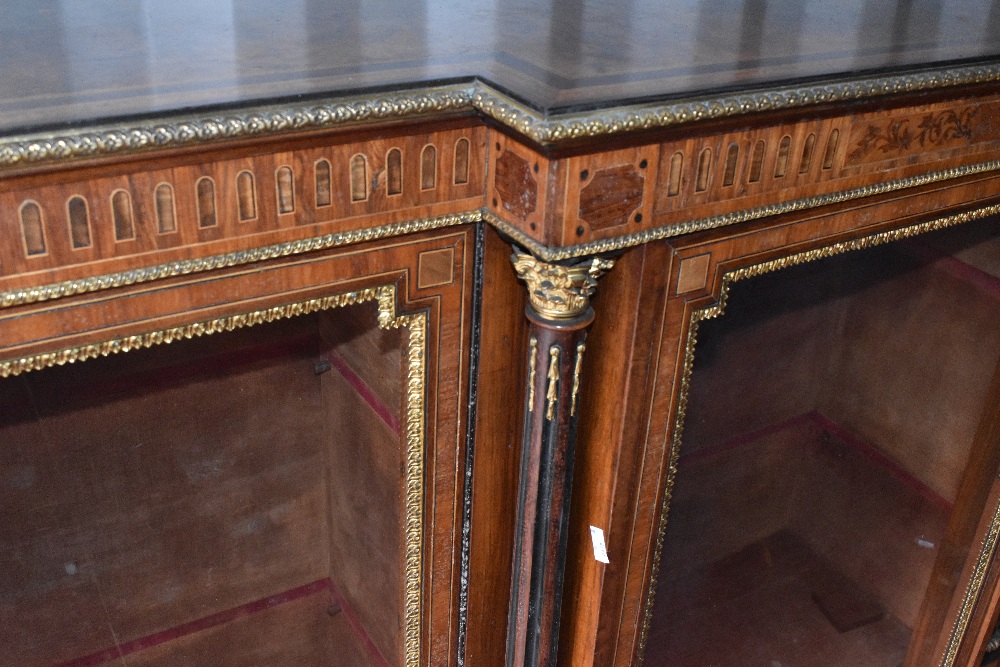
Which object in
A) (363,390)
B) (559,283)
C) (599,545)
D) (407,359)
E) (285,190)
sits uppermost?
(285,190)

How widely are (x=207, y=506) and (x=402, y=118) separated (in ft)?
2.42

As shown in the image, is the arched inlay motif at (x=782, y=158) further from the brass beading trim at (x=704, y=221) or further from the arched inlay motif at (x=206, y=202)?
the arched inlay motif at (x=206, y=202)

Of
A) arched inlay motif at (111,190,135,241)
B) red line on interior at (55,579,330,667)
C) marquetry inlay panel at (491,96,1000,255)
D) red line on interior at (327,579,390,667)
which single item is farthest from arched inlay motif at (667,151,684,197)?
red line on interior at (55,579,330,667)

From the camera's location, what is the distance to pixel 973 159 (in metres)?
1.24

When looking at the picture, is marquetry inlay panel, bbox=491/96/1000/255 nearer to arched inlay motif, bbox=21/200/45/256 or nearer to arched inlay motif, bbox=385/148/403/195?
arched inlay motif, bbox=385/148/403/195

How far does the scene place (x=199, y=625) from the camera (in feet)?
4.94

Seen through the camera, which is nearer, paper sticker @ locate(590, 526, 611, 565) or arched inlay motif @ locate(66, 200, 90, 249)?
arched inlay motif @ locate(66, 200, 90, 249)

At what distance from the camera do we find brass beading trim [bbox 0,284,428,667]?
0.91 m

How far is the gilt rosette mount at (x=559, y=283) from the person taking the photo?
3.31ft

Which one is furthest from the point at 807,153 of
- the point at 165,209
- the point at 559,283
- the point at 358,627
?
the point at 358,627

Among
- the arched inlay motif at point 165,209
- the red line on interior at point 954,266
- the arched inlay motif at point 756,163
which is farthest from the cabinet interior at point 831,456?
the arched inlay motif at point 165,209

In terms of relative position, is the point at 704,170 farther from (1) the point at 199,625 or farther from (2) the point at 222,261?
(1) the point at 199,625

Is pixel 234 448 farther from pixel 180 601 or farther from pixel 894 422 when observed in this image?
pixel 894 422

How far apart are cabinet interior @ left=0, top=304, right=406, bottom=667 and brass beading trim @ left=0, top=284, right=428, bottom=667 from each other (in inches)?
1.2
